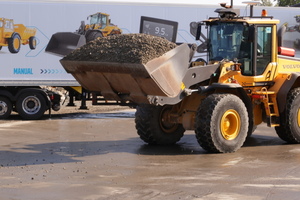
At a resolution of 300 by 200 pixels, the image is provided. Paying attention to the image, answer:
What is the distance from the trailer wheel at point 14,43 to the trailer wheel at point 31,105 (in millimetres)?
1438

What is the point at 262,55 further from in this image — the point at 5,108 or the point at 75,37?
the point at 5,108

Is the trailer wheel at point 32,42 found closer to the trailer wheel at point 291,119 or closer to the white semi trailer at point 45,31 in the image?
the white semi trailer at point 45,31

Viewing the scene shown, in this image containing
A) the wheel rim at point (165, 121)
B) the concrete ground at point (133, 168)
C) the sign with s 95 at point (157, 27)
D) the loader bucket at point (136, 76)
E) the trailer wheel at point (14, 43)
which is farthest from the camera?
the sign with s 95 at point (157, 27)

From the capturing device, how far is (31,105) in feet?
64.6

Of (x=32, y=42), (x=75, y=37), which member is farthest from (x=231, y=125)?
(x=32, y=42)

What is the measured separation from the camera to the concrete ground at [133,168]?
351 inches

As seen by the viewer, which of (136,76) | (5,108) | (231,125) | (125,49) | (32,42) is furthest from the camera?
(32,42)

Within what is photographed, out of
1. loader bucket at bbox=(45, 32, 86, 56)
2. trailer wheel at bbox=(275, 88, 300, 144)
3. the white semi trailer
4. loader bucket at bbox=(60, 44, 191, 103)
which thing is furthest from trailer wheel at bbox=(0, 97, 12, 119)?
trailer wheel at bbox=(275, 88, 300, 144)

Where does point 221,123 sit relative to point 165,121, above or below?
above

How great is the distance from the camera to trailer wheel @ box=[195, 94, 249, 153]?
12.3 metres

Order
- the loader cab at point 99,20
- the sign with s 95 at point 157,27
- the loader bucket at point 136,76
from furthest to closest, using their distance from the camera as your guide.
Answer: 1. the sign with s 95 at point 157,27
2. the loader cab at point 99,20
3. the loader bucket at point 136,76

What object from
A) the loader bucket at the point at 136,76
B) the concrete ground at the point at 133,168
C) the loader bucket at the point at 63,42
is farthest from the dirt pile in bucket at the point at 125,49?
the loader bucket at the point at 63,42

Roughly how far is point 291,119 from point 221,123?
2.03 meters

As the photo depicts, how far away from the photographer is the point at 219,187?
9.27m
